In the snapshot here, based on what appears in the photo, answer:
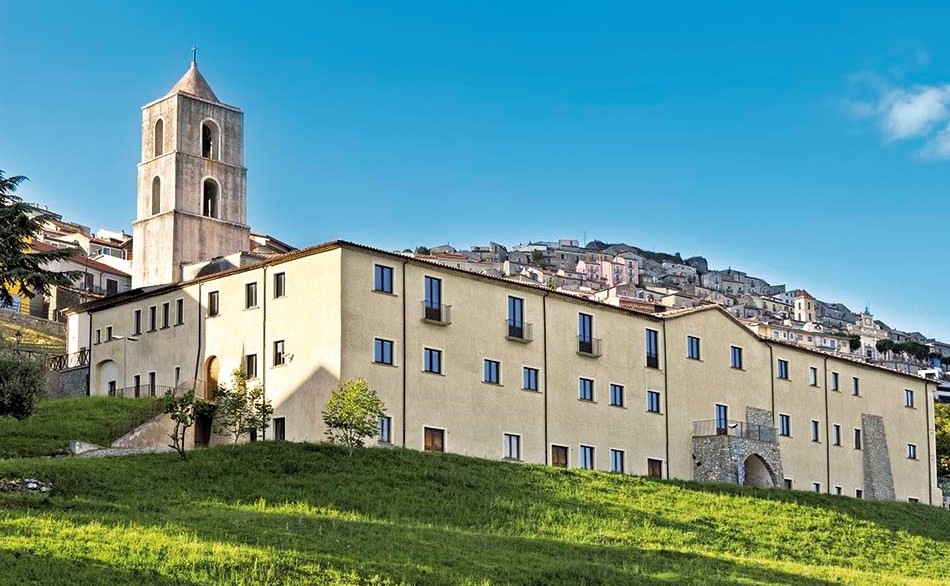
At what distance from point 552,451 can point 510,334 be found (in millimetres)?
5334

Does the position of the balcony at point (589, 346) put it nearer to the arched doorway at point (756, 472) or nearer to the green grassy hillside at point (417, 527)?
the green grassy hillside at point (417, 527)

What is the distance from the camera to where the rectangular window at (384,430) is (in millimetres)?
57562

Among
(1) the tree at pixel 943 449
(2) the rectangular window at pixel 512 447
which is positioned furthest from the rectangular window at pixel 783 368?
(1) the tree at pixel 943 449

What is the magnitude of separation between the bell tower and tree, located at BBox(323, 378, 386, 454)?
24.2 m

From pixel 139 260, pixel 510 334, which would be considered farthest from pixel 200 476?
pixel 139 260

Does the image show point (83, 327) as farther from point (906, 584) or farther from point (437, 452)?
point (906, 584)

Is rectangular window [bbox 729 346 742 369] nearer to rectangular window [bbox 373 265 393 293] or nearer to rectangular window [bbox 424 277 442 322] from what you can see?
rectangular window [bbox 424 277 442 322]

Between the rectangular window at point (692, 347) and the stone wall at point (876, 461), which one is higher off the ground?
the rectangular window at point (692, 347)

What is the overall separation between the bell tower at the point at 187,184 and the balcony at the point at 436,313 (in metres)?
20.0

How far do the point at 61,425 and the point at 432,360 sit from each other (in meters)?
14.8

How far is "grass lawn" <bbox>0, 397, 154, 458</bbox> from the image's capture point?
54.6 m

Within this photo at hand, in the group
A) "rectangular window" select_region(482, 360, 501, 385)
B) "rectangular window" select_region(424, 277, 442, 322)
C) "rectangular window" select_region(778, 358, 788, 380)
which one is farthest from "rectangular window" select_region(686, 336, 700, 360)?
"rectangular window" select_region(424, 277, 442, 322)

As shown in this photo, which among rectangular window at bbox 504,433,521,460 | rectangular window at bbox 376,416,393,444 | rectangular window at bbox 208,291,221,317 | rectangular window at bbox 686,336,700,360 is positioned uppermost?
rectangular window at bbox 208,291,221,317

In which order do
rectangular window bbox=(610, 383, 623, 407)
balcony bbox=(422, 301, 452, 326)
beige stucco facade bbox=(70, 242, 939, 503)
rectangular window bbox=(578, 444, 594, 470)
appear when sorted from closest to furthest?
beige stucco facade bbox=(70, 242, 939, 503), balcony bbox=(422, 301, 452, 326), rectangular window bbox=(578, 444, 594, 470), rectangular window bbox=(610, 383, 623, 407)
